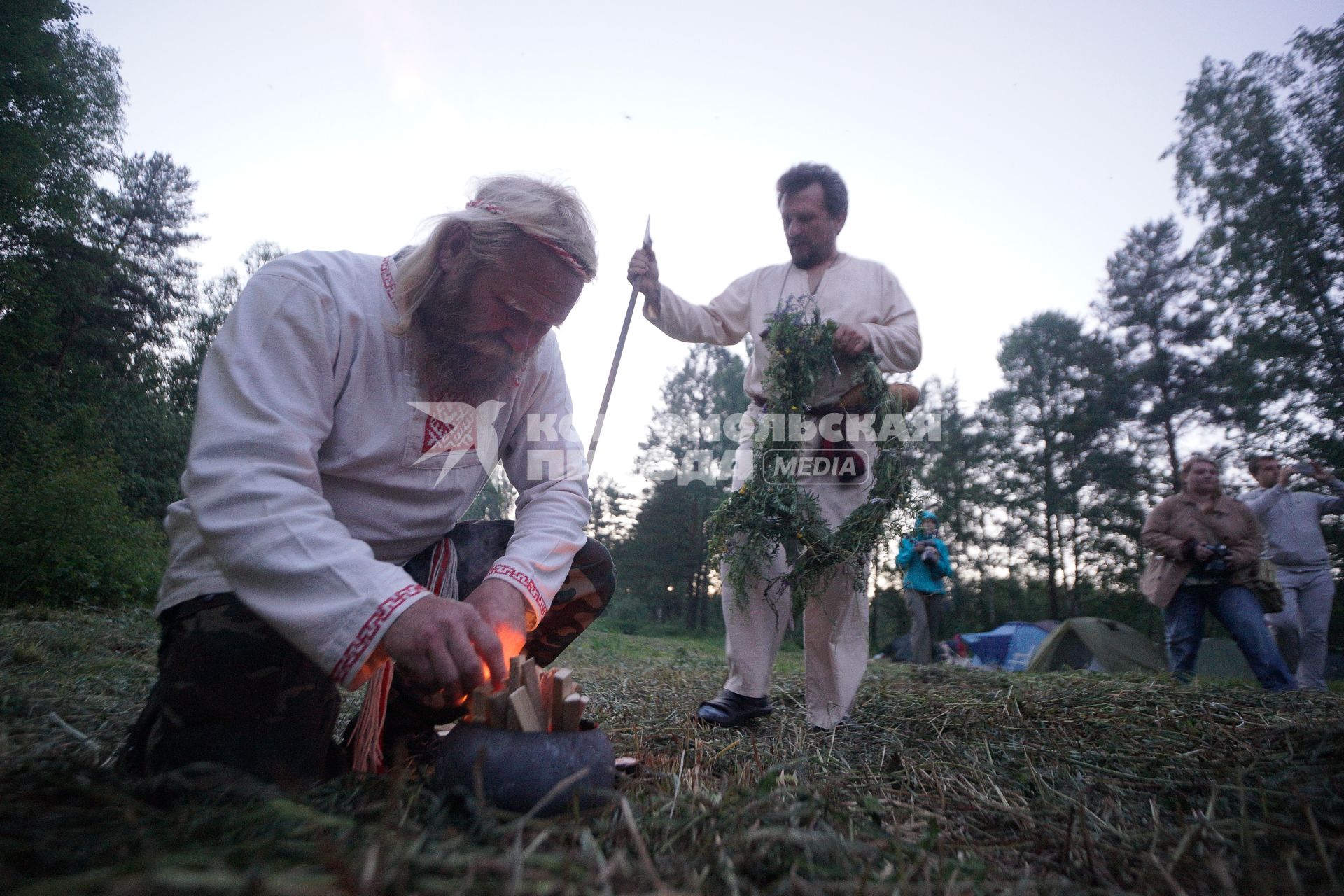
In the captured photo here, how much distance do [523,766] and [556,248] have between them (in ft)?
4.65

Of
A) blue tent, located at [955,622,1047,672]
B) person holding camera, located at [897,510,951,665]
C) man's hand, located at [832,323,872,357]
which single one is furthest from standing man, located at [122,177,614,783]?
blue tent, located at [955,622,1047,672]

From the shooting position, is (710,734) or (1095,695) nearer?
(710,734)

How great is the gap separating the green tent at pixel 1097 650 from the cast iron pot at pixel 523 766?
31.4 feet

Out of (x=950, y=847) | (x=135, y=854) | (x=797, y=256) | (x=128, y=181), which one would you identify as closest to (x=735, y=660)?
(x=950, y=847)

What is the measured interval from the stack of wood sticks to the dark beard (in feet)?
2.83

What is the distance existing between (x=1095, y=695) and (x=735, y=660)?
203cm

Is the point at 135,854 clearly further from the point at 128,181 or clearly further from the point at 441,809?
the point at 128,181

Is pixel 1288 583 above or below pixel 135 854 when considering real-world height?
above

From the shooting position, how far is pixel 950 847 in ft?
4.91

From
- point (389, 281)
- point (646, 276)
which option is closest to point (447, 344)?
point (389, 281)

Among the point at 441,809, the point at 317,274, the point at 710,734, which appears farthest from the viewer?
the point at 710,734

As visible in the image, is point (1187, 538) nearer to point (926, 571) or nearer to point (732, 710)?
point (926, 571)

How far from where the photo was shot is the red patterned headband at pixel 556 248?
209 centimetres

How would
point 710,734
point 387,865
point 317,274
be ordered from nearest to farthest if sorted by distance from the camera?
point 387,865
point 317,274
point 710,734
